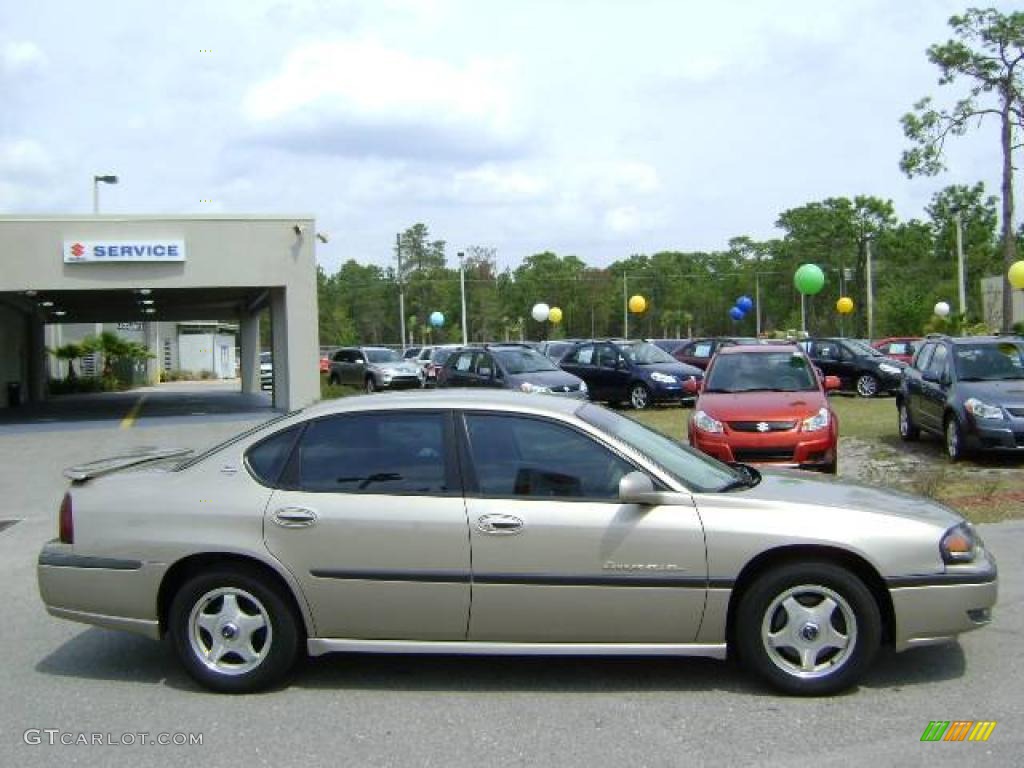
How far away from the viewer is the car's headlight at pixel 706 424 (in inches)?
452

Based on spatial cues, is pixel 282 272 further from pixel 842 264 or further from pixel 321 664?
pixel 842 264

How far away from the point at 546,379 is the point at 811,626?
50.8 feet

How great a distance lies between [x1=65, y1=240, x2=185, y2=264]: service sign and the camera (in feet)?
69.2

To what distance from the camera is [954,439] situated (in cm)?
1316

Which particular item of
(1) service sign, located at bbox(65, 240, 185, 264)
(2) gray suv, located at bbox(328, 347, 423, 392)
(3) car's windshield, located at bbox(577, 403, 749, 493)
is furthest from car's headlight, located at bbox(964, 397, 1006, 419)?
(2) gray suv, located at bbox(328, 347, 423, 392)

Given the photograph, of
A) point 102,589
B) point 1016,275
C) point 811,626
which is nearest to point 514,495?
point 811,626

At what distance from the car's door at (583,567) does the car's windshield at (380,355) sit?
31.9 m

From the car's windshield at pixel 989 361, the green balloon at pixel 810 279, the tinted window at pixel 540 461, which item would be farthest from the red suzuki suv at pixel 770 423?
the green balloon at pixel 810 279

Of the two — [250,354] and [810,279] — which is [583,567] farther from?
[250,354]

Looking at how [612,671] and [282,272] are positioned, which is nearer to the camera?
[612,671]

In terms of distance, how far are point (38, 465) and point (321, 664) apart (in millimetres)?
11619

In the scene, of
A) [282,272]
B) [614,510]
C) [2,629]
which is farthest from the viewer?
[282,272]

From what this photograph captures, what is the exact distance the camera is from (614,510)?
16.6 ft

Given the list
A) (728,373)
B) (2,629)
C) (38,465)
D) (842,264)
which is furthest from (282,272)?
(842,264)
